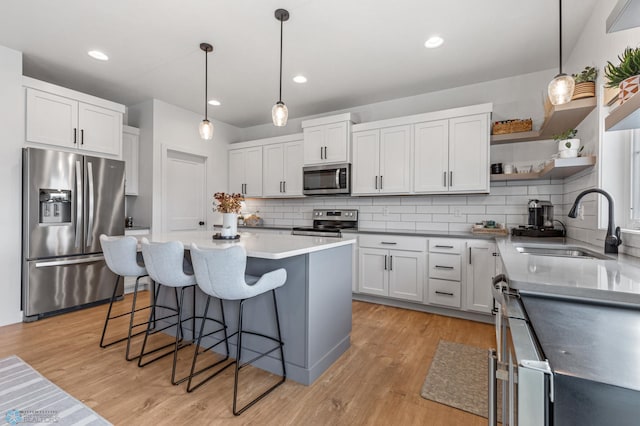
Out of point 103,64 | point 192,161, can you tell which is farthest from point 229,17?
point 192,161

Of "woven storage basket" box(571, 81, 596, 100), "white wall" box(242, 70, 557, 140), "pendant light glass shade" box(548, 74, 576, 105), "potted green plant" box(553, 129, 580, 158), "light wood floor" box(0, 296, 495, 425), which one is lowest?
"light wood floor" box(0, 296, 495, 425)

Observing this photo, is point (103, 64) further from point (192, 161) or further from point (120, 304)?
point (120, 304)

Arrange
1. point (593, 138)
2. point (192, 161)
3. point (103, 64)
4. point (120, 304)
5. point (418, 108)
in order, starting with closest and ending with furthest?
point (593, 138) → point (103, 64) → point (120, 304) → point (418, 108) → point (192, 161)

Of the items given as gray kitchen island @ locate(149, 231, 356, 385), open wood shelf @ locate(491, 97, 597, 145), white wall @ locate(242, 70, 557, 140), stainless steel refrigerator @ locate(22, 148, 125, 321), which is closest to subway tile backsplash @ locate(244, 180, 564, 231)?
open wood shelf @ locate(491, 97, 597, 145)

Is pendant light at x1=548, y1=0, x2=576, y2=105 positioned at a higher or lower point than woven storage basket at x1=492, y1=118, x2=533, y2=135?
lower

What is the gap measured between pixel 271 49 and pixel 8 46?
2.60 meters

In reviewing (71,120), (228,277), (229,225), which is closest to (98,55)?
(71,120)

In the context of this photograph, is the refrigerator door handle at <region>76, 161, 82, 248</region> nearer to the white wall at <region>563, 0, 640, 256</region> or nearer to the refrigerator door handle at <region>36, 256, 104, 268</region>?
the refrigerator door handle at <region>36, 256, 104, 268</region>

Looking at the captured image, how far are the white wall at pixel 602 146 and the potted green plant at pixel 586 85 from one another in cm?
4

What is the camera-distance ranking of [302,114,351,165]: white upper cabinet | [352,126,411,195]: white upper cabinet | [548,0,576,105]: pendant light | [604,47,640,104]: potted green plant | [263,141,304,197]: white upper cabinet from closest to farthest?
[604,47,640,104]: potted green plant, [548,0,576,105]: pendant light, [352,126,411,195]: white upper cabinet, [302,114,351,165]: white upper cabinet, [263,141,304,197]: white upper cabinet

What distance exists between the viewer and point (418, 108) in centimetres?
406

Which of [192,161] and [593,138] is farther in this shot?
[192,161]

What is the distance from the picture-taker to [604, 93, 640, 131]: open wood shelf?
0.97 meters

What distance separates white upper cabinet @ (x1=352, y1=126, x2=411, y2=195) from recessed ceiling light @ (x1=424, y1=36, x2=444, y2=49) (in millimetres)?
1060
